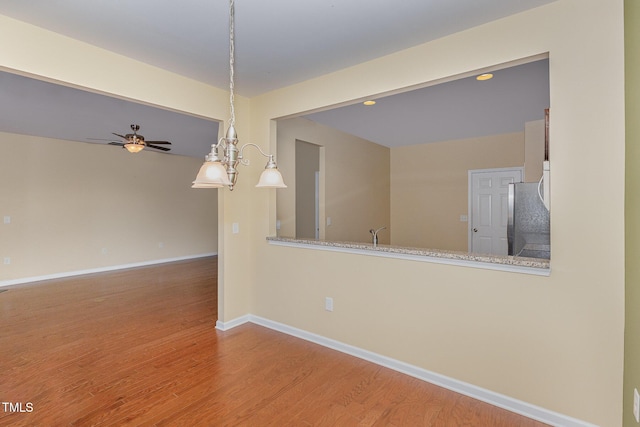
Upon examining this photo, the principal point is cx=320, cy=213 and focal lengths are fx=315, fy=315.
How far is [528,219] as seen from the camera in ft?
10.00

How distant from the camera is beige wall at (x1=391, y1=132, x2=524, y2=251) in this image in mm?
5422

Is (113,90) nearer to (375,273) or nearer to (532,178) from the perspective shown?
(375,273)

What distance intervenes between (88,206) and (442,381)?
6.74m

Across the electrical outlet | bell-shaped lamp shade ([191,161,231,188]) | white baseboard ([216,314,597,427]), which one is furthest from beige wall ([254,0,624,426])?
bell-shaped lamp shade ([191,161,231,188])

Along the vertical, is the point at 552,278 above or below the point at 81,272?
above

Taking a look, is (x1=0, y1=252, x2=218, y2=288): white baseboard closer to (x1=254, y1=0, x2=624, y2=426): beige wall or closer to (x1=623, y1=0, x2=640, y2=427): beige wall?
(x1=254, y1=0, x2=624, y2=426): beige wall

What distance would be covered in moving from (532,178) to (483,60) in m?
1.49

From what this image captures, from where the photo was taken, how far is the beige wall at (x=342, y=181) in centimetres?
411

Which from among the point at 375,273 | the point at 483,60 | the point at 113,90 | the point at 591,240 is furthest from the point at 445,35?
the point at 113,90

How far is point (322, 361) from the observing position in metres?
2.67

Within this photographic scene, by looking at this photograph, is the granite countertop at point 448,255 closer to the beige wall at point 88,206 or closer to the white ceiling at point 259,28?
the white ceiling at point 259,28

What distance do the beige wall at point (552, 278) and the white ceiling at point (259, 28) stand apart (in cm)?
21

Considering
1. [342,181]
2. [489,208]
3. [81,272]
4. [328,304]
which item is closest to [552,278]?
[328,304]

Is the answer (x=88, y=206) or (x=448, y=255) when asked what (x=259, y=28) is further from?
(x=88, y=206)
